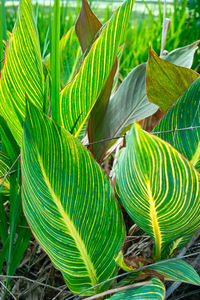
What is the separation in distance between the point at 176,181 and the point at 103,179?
129mm

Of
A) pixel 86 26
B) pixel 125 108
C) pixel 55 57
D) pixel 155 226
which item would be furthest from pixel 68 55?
pixel 155 226

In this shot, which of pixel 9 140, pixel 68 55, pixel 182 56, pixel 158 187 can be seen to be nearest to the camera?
pixel 158 187

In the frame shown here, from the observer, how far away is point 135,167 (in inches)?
17.3

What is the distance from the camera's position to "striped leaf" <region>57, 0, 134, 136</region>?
59 cm

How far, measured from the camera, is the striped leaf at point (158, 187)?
419mm

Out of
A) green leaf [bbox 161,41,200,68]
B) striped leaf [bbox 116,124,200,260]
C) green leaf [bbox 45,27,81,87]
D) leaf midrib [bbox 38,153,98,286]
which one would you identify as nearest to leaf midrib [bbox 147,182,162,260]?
striped leaf [bbox 116,124,200,260]

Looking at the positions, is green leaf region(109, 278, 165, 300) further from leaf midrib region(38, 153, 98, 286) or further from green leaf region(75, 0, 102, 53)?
green leaf region(75, 0, 102, 53)

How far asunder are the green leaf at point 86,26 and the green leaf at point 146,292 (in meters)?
0.53

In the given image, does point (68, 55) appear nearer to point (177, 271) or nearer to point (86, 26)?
point (86, 26)

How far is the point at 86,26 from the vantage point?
75 centimetres

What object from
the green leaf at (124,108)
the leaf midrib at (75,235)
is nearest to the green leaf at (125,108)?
the green leaf at (124,108)

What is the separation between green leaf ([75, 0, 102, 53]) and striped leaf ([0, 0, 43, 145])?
0.20m

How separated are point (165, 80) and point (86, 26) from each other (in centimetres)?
25

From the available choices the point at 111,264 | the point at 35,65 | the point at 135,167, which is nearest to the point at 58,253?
the point at 111,264
